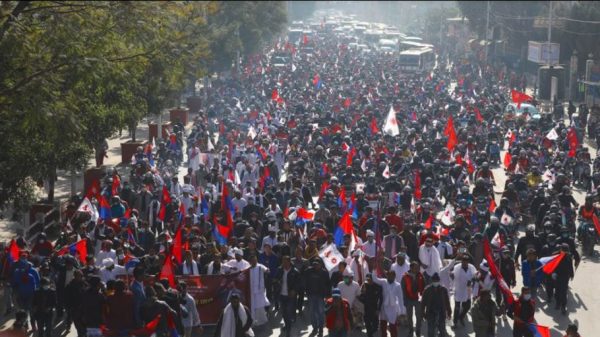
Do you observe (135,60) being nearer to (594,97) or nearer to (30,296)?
(30,296)

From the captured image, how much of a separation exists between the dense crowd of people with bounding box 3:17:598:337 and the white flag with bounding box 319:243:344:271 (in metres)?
0.04

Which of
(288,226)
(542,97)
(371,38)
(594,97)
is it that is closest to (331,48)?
(371,38)

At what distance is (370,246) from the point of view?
56.8 ft

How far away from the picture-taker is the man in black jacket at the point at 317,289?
15.3 m

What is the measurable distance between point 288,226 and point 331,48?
7824 centimetres

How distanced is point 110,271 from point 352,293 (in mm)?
3216

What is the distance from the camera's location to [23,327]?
13.4m

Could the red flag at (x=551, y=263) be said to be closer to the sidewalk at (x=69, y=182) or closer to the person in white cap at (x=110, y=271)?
the person in white cap at (x=110, y=271)

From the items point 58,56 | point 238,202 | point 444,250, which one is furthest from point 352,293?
point 238,202

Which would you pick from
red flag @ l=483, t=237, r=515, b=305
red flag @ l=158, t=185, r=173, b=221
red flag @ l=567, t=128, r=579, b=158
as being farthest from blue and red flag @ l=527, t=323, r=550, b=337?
red flag @ l=567, t=128, r=579, b=158

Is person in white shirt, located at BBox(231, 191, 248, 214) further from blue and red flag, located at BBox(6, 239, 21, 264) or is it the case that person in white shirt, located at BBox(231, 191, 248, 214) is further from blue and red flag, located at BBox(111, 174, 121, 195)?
blue and red flag, located at BBox(6, 239, 21, 264)

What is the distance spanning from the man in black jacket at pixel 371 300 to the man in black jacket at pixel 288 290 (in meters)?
1.01

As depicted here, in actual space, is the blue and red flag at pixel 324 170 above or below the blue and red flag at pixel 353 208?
below

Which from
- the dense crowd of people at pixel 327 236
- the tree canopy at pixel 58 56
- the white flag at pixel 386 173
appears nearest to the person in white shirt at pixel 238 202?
the dense crowd of people at pixel 327 236
